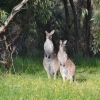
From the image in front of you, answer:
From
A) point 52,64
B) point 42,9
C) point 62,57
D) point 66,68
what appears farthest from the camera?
point 42,9

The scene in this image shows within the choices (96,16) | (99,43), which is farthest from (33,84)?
(99,43)

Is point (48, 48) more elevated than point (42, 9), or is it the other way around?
point (42, 9)

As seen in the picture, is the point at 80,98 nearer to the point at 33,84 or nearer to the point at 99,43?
the point at 33,84

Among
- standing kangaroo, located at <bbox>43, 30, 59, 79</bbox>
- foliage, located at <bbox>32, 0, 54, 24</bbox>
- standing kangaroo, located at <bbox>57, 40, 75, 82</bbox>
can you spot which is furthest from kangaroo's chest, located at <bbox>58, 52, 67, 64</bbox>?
foliage, located at <bbox>32, 0, 54, 24</bbox>

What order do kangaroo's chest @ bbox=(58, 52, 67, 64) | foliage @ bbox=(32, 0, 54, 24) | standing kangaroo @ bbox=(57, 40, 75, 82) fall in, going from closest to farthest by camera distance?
standing kangaroo @ bbox=(57, 40, 75, 82), kangaroo's chest @ bbox=(58, 52, 67, 64), foliage @ bbox=(32, 0, 54, 24)

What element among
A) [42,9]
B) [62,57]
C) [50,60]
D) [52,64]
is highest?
[42,9]

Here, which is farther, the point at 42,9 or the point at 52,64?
the point at 42,9

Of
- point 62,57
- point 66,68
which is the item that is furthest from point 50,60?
point 66,68

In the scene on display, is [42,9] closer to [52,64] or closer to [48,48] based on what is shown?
[48,48]

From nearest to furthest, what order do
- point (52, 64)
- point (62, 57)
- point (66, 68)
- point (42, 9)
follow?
1. point (66, 68)
2. point (62, 57)
3. point (52, 64)
4. point (42, 9)

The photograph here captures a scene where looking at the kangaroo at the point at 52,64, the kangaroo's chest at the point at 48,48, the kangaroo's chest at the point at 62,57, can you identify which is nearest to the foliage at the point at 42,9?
the kangaroo's chest at the point at 48,48

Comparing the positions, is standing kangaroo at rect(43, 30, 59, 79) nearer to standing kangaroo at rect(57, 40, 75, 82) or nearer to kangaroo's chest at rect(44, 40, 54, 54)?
kangaroo's chest at rect(44, 40, 54, 54)

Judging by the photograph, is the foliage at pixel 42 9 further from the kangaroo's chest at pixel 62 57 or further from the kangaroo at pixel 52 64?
the kangaroo's chest at pixel 62 57

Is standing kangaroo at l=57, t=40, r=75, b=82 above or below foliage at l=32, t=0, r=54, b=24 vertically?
below
